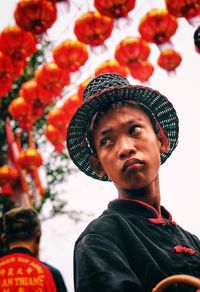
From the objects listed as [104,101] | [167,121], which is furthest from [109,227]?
[167,121]

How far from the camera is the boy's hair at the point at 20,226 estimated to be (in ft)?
9.32

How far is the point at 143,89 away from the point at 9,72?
235 inches

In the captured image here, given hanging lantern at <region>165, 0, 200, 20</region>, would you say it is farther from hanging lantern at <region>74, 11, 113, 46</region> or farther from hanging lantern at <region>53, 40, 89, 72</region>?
hanging lantern at <region>53, 40, 89, 72</region>

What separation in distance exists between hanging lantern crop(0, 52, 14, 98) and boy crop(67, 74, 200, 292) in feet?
17.9

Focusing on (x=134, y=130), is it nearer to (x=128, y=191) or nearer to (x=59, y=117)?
(x=128, y=191)

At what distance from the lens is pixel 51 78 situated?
750 centimetres

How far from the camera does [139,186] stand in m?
1.58

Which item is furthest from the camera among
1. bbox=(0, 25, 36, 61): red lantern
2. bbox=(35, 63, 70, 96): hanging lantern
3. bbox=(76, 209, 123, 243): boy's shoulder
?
bbox=(35, 63, 70, 96): hanging lantern

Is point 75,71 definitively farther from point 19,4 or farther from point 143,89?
A: point 143,89

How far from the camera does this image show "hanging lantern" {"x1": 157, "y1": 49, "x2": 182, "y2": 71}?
7246 millimetres

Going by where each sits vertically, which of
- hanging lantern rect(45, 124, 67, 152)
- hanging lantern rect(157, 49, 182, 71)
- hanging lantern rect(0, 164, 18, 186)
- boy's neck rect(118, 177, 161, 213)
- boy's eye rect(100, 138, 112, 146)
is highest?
hanging lantern rect(157, 49, 182, 71)

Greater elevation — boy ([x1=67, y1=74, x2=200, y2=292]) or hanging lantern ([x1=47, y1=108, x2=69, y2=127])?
hanging lantern ([x1=47, y1=108, x2=69, y2=127])

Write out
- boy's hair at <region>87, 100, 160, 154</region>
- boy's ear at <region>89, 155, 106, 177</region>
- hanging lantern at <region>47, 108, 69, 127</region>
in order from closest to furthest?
boy's hair at <region>87, 100, 160, 154</region>, boy's ear at <region>89, 155, 106, 177</region>, hanging lantern at <region>47, 108, 69, 127</region>

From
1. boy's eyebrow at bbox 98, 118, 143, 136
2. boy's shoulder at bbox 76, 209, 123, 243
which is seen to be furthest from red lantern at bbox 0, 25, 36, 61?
boy's shoulder at bbox 76, 209, 123, 243
